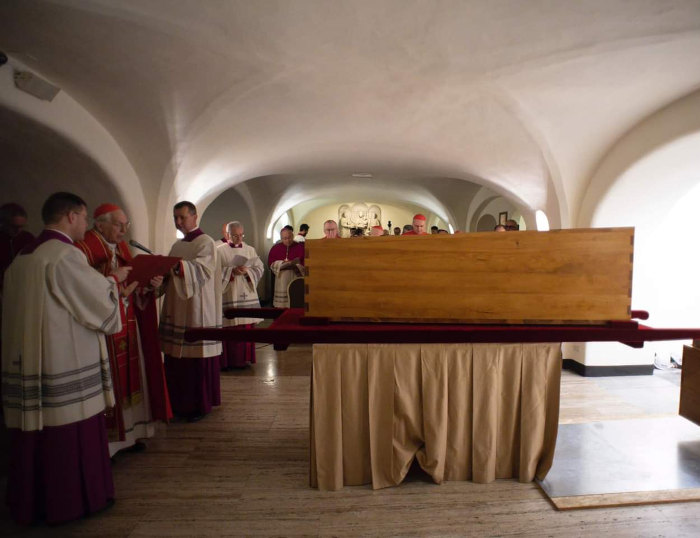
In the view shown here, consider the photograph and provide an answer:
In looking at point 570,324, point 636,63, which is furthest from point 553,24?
point 570,324

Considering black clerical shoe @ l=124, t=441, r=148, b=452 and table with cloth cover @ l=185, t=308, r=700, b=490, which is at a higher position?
table with cloth cover @ l=185, t=308, r=700, b=490

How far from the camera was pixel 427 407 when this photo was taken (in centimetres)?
242

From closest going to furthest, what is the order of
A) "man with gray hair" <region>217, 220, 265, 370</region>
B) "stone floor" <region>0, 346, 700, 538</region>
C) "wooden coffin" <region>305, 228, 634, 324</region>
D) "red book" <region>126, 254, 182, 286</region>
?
"wooden coffin" <region>305, 228, 634, 324</region> → "stone floor" <region>0, 346, 700, 538</region> → "red book" <region>126, 254, 182, 286</region> → "man with gray hair" <region>217, 220, 265, 370</region>

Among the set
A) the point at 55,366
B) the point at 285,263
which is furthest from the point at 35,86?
the point at 285,263

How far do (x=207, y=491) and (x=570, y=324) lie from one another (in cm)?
248

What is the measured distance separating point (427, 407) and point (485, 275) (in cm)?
97

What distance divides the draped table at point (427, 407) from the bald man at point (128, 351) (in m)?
1.44

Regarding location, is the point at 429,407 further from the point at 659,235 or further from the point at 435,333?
the point at 659,235

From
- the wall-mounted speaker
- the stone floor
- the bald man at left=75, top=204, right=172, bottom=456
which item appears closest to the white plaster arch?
the wall-mounted speaker

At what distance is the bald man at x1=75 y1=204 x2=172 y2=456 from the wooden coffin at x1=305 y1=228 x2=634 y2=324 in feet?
5.30

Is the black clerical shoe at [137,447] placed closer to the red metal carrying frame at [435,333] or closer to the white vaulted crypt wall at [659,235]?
the red metal carrying frame at [435,333]

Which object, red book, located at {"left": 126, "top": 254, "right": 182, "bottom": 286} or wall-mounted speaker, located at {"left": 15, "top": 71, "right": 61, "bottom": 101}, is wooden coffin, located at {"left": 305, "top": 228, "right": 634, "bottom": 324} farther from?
wall-mounted speaker, located at {"left": 15, "top": 71, "right": 61, "bottom": 101}

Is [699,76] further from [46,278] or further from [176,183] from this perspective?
[176,183]

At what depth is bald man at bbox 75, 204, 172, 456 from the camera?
2.68 metres
